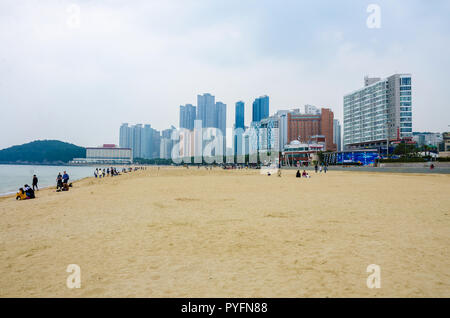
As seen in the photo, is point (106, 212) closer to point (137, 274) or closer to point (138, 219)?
point (138, 219)

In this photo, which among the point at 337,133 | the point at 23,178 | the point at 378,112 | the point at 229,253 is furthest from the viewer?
the point at 337,133

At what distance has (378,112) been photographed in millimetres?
105938

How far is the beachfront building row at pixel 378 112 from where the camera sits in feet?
319

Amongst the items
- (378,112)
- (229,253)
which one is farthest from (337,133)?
(229,253)

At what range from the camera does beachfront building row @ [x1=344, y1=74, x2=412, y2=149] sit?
97.3m

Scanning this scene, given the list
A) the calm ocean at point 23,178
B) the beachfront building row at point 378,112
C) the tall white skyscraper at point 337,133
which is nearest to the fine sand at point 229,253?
the calm ocean at point 23,178

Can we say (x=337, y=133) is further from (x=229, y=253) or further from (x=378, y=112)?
(x=229, y=253)

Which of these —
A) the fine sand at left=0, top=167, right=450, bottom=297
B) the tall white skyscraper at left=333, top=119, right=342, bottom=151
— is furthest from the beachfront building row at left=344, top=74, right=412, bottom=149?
the fine sand at left=0, top=167, right=450, bottom=297

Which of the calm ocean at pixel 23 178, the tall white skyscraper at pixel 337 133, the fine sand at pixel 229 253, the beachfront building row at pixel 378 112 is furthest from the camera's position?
the tall white skyscraper at pixel 337 133

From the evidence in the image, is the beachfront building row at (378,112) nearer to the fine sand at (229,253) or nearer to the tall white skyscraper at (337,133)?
the tall white skyscraper at (337,133)

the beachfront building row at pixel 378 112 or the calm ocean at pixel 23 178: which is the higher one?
the beachfront building row at pixel 378 112

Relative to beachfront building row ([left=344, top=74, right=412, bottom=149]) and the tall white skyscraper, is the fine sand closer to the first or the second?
beachfront building row ([left=344, top=74, right=412, bottom=149])
